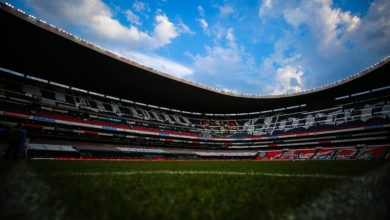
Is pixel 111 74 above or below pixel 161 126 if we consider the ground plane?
above

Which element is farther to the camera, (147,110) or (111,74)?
(147,110)

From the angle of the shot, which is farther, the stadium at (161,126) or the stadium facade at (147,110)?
the stadium facade at (147,110)

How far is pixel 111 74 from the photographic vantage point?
2192 centimetres

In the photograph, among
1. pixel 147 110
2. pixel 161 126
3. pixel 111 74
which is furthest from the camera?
pixel 147 110

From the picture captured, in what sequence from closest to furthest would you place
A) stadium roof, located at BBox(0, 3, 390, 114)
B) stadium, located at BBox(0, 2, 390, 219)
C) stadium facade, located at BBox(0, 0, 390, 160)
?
stadium, located at BBox(0, 2, 390, 219)
stadium roof, located at BBox(0, 3, 390, 114)
stadium facade, located at BBox(0, 0, 390, 160)

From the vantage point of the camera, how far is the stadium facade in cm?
1775

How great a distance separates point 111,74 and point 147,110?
45.9 feet

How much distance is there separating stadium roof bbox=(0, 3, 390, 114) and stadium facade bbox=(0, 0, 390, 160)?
0.33 ft

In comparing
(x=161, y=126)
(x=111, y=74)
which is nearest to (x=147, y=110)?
(x=161, y=126)

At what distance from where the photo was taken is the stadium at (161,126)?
57.4 inches

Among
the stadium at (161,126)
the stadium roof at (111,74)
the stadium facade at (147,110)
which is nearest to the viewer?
the stadium at (161,126)

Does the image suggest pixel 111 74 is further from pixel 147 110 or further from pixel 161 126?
pixel 161 126

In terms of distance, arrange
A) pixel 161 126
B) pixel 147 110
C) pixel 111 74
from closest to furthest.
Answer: pixel 111 74 < pixel 161 126 < pixel 147 110

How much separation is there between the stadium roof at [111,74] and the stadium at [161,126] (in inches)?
5.2
